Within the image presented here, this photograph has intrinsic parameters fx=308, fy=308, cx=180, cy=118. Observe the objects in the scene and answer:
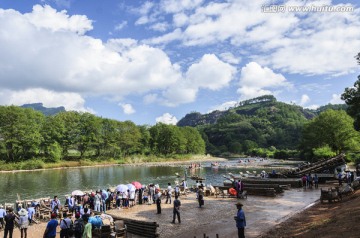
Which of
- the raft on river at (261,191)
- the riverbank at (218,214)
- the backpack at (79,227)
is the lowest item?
the riverbank at (218,214)

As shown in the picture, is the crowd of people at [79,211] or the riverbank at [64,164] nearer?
the crowd of people at [79,211]

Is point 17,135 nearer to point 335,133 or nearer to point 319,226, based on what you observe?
point 335,133

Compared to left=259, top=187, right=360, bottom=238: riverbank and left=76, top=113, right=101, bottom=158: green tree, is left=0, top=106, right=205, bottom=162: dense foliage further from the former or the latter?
left=259, top=187, right=360, bottom=238: riverbank

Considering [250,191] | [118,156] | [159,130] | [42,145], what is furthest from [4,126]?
[250,191]

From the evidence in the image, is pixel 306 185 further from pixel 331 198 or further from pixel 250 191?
pixel 331 198

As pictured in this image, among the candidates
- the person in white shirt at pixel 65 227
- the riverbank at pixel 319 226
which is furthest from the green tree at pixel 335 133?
the person in white shirt at pixel 65 227

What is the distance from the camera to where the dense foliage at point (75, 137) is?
8512cm

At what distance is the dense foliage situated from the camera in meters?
85.1

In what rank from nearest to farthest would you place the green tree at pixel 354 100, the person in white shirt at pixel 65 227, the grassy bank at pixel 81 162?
the person in white shirt at pixel 65 227, the green tree at pixel 354 100, the grassy bank at pixel 81 162

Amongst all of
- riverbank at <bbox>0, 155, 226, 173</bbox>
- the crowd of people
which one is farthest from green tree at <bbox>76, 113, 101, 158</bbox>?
the crowd of people

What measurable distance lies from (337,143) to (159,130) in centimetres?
7112

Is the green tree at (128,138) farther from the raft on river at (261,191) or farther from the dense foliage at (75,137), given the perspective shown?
the raft on river at (261,191)

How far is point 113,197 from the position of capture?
30.4m

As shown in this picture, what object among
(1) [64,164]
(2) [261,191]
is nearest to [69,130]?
(1) [64,164]
